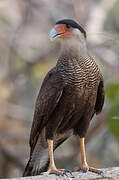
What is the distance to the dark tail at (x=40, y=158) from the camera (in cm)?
589

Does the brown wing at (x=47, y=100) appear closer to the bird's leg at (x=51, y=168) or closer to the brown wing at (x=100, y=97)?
the bird's leg at (x=51, y=168)

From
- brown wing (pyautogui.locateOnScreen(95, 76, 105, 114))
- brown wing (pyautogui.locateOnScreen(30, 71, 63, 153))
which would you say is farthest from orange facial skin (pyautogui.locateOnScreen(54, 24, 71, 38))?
brown wing (pyautogui.locateOnScreen(95, 76, 105, 114))

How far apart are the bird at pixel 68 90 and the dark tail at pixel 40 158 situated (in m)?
0.24

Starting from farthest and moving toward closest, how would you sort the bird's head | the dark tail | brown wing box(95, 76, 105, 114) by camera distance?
the dark tail → brown wing box(95, 76, 105, 114) → the bird's head

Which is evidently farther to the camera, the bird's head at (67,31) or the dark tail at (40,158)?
the dark tail at (40,158)

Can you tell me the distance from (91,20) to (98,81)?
453cm

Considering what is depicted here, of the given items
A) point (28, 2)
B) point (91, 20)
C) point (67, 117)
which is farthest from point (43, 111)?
point (28, 2)

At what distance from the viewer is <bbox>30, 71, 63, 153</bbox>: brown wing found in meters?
5.33

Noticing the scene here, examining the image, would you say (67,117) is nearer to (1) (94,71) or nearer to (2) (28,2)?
(1) (94,71)

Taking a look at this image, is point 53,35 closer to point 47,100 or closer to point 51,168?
point 47,100

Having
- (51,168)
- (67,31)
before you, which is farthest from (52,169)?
(67,31)

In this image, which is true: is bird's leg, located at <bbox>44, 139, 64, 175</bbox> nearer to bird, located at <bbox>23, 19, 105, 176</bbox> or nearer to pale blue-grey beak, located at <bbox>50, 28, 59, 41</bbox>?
bird, located at <bbox>23, 19, 105, 176</bbox>

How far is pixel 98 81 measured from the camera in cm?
546

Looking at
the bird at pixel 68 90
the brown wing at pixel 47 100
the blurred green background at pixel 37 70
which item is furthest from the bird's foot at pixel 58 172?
the blurred green background at pixel 37 70
